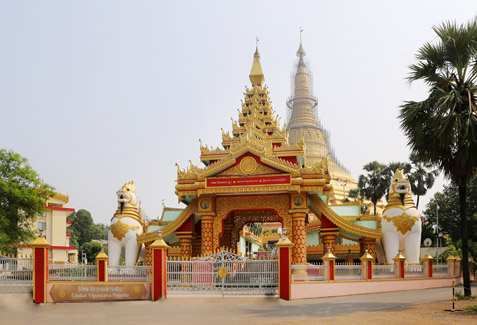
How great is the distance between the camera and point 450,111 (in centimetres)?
1574

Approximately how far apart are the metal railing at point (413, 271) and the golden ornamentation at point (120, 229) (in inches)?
527

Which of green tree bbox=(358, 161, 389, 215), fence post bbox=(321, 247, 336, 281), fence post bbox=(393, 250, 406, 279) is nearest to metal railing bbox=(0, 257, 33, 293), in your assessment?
fence post bbox=(321, 247, 336, 281)

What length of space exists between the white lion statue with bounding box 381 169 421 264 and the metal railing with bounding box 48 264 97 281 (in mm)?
13955

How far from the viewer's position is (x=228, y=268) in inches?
727

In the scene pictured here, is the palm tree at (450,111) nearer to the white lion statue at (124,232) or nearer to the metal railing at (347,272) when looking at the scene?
the metal railing at (347,272)

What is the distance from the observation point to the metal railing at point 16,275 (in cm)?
1723

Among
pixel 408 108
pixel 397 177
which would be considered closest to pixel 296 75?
pixel 397 177

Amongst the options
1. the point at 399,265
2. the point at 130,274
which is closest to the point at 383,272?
the point at 399,265

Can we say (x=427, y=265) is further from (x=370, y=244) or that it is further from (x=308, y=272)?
(x=308, y=272)

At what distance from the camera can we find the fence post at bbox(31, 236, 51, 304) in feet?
55.2

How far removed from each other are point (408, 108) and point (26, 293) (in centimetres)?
1416

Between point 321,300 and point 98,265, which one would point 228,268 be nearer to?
point 321,300

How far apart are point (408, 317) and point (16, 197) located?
2111 cm

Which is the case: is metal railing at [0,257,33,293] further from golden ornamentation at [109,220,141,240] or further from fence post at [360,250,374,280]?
fence post at [360,250,374,280]
